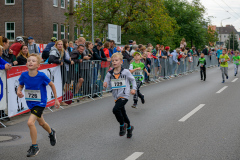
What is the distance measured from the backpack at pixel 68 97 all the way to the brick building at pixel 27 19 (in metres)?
25.3

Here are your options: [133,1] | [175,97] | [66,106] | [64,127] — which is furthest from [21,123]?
[133,1]

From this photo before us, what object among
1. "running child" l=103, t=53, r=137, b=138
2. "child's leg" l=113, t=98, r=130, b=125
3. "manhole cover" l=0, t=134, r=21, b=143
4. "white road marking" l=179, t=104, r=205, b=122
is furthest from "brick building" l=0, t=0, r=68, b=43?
"child's leg" l=113, t=98, r=130, b=125

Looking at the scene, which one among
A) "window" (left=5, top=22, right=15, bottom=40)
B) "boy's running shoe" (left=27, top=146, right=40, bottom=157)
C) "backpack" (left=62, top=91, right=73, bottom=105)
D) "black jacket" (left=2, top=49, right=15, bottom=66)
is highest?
"window" (left=5, top=22, right=15, bottom=40)

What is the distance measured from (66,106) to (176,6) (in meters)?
48.9

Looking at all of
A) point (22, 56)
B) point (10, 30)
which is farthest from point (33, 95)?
point (10, 30)

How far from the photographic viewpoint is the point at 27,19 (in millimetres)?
37344

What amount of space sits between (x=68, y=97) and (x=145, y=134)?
5078 millimetres

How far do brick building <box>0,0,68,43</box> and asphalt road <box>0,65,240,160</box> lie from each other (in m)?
26.4

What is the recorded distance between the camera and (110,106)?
464 inches

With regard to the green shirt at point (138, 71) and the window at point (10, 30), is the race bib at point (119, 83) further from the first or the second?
the window at point (10, 30)

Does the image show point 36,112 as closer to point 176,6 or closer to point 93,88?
point 93,88

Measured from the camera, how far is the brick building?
121 feet

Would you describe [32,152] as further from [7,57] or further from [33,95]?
[7,57]

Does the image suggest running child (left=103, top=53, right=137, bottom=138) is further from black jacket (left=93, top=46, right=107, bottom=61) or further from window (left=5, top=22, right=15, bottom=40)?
window (left=5, top=22, right=15, bottom=40)
